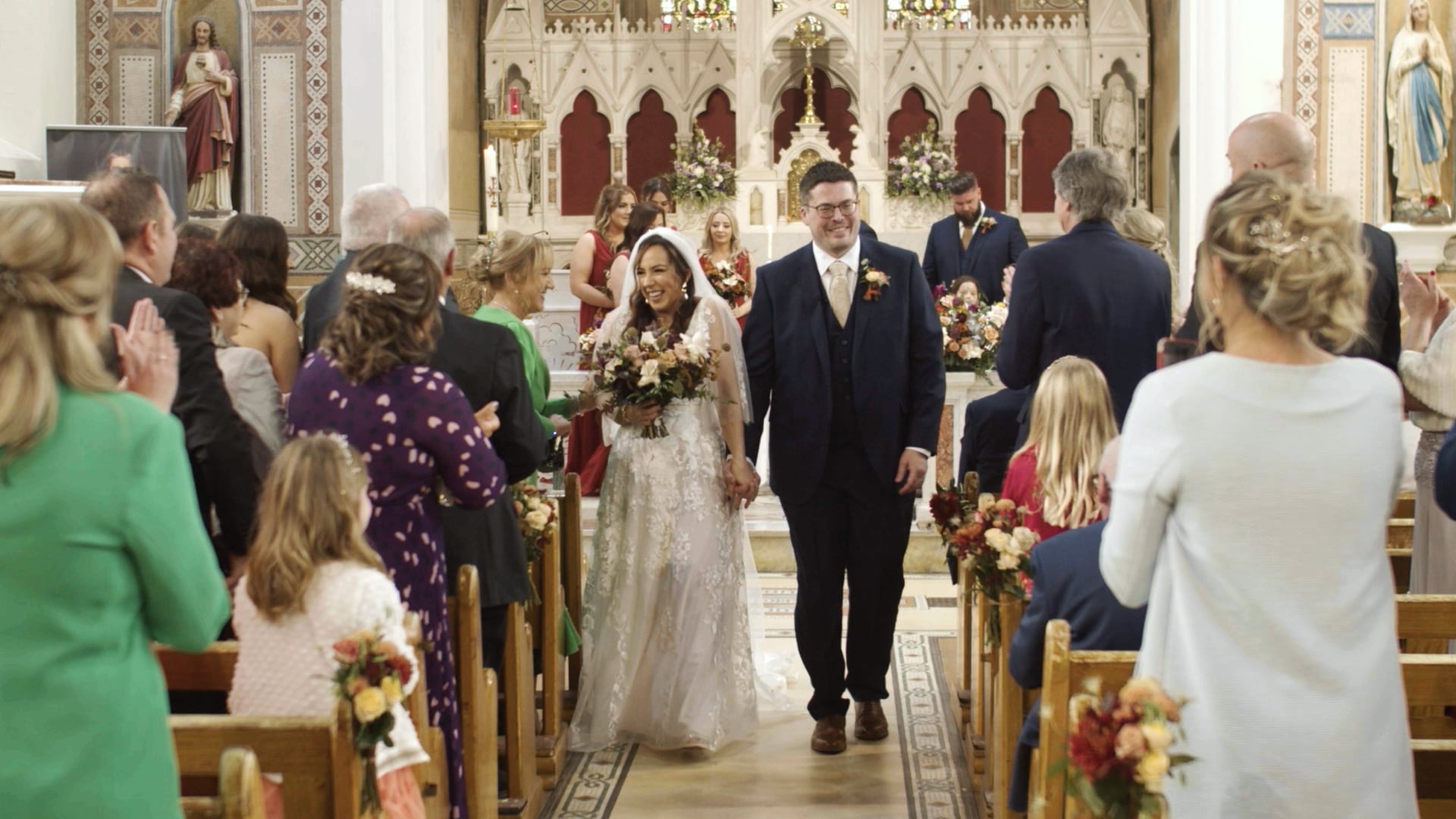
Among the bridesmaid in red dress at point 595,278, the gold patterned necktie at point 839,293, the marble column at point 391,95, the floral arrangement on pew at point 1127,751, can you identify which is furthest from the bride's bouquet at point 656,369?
the marble column at point 391,95

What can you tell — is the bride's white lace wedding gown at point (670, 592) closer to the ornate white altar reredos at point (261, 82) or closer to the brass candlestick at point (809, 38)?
the ornate white altar reredos at point (261, 82)

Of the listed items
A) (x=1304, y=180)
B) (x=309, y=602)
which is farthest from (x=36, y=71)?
(x=1304, y=180)

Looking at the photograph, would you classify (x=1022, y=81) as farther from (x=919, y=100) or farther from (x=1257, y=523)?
(x=1257, y=523)

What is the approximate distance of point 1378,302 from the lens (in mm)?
3941

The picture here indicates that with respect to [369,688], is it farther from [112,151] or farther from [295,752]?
[112,151]

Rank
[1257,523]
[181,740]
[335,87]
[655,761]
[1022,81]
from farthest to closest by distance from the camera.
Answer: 1. [1022,81]
2. [335,87]
3. [655,761]
4. [181,740]
5. [1257,523]

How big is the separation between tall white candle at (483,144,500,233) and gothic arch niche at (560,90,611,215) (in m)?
0.64

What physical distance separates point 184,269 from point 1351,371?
269 cm

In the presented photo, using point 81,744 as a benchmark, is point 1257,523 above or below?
above

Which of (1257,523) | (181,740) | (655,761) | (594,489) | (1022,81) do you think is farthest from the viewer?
(1022,81)

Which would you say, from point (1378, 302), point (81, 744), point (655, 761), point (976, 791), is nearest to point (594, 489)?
point (655, 761)

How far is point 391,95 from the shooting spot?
10.8m

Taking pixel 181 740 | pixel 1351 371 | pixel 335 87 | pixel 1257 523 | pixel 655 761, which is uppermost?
pixel 335 87

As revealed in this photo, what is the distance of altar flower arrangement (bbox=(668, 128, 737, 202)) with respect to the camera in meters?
13.1
